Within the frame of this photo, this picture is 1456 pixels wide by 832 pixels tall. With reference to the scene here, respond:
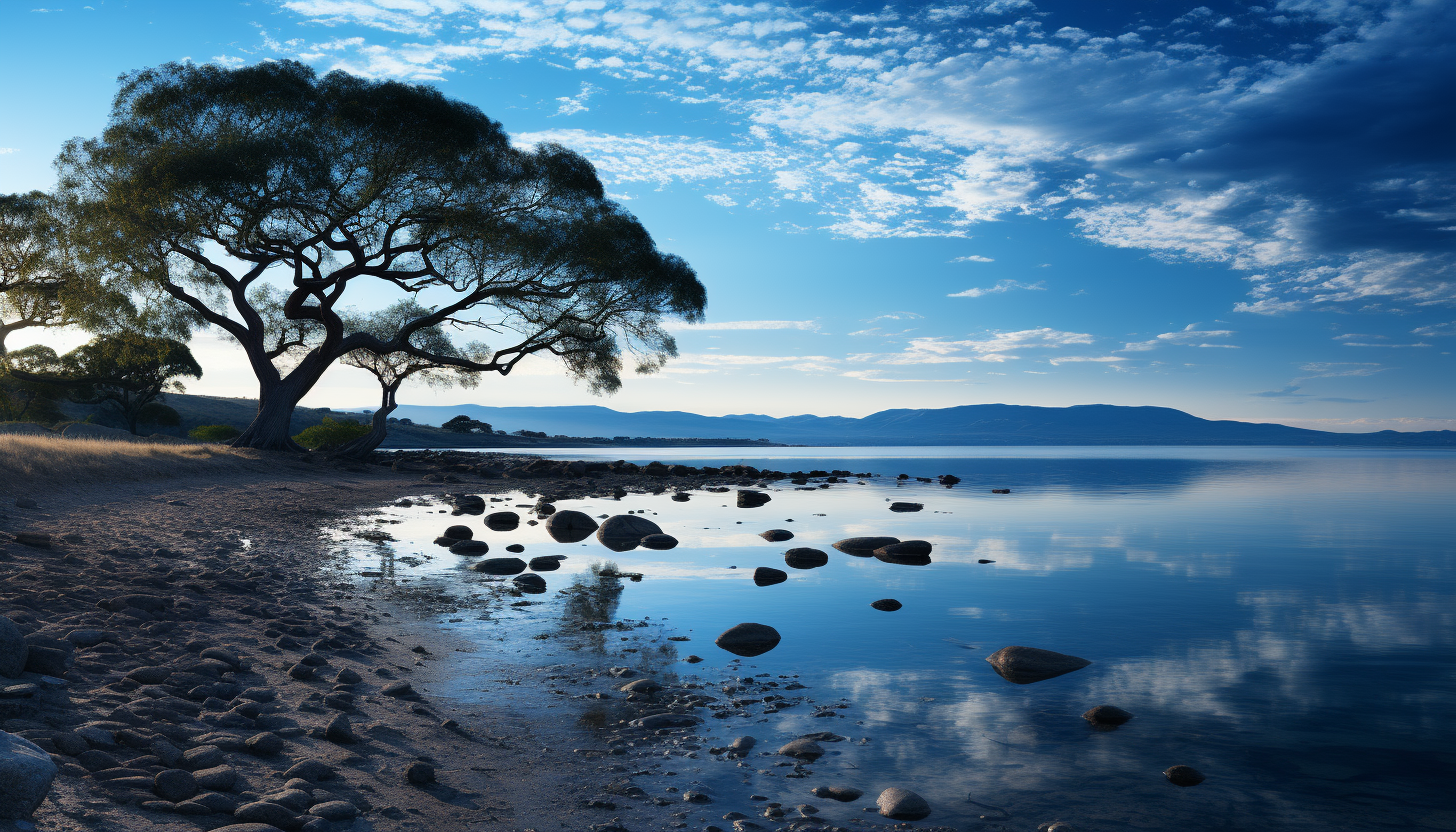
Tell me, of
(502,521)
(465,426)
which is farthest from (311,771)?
(465,426)

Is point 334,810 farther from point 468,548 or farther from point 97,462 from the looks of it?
point 97,462

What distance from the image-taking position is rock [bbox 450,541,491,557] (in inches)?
623

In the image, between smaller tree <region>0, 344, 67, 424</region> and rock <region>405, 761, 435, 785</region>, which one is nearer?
rock <region>405, 761, 435, 785</region>

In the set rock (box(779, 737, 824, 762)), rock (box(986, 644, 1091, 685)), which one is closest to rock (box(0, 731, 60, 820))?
rock (box(779, 737, 824, 762))

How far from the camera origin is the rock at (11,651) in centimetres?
499

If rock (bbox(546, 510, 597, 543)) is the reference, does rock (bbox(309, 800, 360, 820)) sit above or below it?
above

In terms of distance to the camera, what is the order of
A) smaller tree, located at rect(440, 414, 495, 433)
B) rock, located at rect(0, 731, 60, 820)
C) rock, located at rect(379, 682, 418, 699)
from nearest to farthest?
rock, located at rect(0, 731, 60, 820)
rock, located at rect(379, 682, 418, 699)
smaller tree, located at rect(440, 414, 495, 433)

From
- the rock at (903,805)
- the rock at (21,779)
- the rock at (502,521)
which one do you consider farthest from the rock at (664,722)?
the rock at (502,521)

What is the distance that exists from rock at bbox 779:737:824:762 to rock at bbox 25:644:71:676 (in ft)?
17.8

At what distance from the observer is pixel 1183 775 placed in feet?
19.6

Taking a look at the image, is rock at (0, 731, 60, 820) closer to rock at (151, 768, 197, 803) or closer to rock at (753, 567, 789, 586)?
rock at (151, 768, 197, 803)

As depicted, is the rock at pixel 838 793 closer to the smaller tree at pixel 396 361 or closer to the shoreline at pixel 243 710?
the shoreline at pixel 243 710

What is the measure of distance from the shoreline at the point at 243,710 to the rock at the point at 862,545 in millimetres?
10705

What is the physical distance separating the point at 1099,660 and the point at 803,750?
5.32 m
